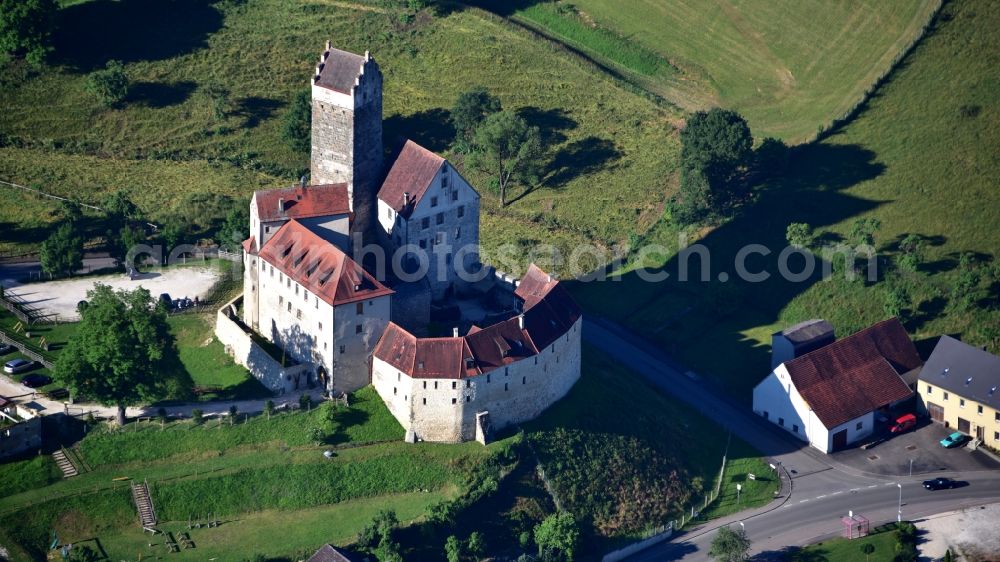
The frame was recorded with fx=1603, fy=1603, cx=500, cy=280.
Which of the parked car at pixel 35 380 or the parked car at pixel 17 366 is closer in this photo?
the parked car at pixel 35 380

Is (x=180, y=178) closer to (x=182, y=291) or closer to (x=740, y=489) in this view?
(x=182, y=291)

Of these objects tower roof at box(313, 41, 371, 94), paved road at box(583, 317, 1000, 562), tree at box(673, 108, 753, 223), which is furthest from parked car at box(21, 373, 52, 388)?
tree at box(673, 108, 753, 223)

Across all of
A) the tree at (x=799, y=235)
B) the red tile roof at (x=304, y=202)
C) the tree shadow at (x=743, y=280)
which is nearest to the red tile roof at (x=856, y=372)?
the tree shadow at (x=743, y=280)

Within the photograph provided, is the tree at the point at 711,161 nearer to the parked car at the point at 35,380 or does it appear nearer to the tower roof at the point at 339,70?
the tower roof at the point at 339,70

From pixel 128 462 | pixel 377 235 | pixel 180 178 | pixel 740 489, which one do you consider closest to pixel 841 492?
pixel 740 489

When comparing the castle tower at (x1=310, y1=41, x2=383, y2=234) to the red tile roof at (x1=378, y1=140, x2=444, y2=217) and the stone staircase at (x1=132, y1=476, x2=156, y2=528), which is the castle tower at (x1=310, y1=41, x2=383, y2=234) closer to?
the red tile roof at (x1=378, y1=140, x2=444, y2=217)
